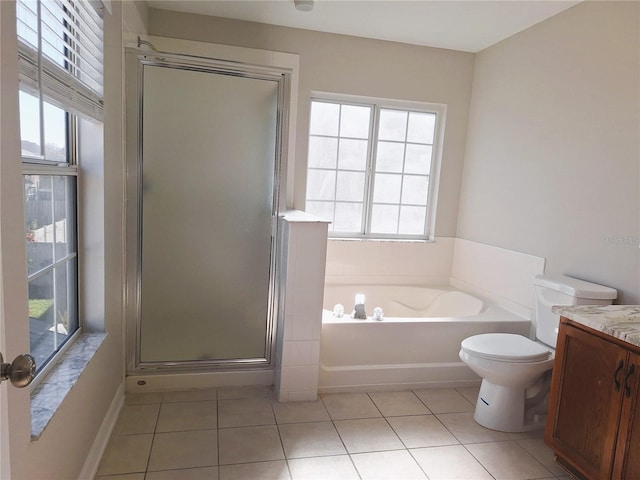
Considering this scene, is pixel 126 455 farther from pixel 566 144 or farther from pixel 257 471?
pixel 566 144

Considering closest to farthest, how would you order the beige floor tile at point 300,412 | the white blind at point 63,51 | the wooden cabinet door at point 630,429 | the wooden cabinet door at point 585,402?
the white blind at point 63,51 → the wooden cabinet door at point 630,429 → the wooden cabinet door at point 585,402 → the beige floor tile at point 300,412

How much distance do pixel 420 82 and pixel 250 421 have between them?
2.88 meters

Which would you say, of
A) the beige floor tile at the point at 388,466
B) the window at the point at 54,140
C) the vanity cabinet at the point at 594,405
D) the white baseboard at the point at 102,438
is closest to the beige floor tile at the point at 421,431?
the beige floor tile at the point at 388,466

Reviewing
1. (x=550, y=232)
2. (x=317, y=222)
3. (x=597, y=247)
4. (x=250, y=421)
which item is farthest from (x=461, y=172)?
(x=250, y=421)

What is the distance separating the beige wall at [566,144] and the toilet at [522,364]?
223mm

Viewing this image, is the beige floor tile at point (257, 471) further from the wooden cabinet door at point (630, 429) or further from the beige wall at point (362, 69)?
the beige wall at point (362, 69)

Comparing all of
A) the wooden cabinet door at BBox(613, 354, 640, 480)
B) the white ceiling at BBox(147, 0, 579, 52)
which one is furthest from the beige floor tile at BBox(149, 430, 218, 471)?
the white ceiling at BBox(147, 0, 579, 52)

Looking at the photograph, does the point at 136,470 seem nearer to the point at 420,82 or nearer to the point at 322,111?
the point at 322,111

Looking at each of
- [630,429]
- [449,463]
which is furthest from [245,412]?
[630,429]

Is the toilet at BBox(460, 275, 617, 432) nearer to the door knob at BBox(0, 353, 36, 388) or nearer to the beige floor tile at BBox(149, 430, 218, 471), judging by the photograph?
the beige floor tile at BBox(149, 430, 218, 471)

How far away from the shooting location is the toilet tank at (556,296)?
2.35 meters

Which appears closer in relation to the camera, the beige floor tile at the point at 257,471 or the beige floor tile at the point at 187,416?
the beige floor tile at the point at 257,471

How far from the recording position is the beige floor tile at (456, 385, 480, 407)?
9.24ft

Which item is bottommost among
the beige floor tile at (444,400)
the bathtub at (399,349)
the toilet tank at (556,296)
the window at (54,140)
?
the beige floor tile at (444,400)
